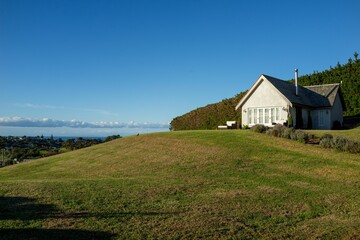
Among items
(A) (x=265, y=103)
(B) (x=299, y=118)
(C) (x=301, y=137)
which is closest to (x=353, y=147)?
(C) (x=301, y=137)

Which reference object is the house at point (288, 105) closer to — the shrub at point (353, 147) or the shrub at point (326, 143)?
the shrub at point (326, 143)

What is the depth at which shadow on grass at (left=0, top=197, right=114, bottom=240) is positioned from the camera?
961 cm

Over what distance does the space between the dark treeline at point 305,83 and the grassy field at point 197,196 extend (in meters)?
24.5

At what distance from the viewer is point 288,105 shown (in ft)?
118

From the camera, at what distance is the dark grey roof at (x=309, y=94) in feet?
123

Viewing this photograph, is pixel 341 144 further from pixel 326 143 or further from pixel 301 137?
pixel 301 137

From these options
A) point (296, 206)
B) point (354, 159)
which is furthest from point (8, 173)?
point (354, 159)

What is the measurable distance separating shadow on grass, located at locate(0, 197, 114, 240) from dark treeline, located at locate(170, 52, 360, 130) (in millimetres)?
37608

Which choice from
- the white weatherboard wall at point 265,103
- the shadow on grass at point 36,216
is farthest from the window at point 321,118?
the shadow on grass at point 36,216

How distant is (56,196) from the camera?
14.3 m

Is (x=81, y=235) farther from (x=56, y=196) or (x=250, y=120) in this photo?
(x=250, y=120)

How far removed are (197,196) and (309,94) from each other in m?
31.8

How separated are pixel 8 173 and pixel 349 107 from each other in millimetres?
43433

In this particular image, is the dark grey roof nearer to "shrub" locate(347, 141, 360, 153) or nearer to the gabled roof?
the gabled roof
